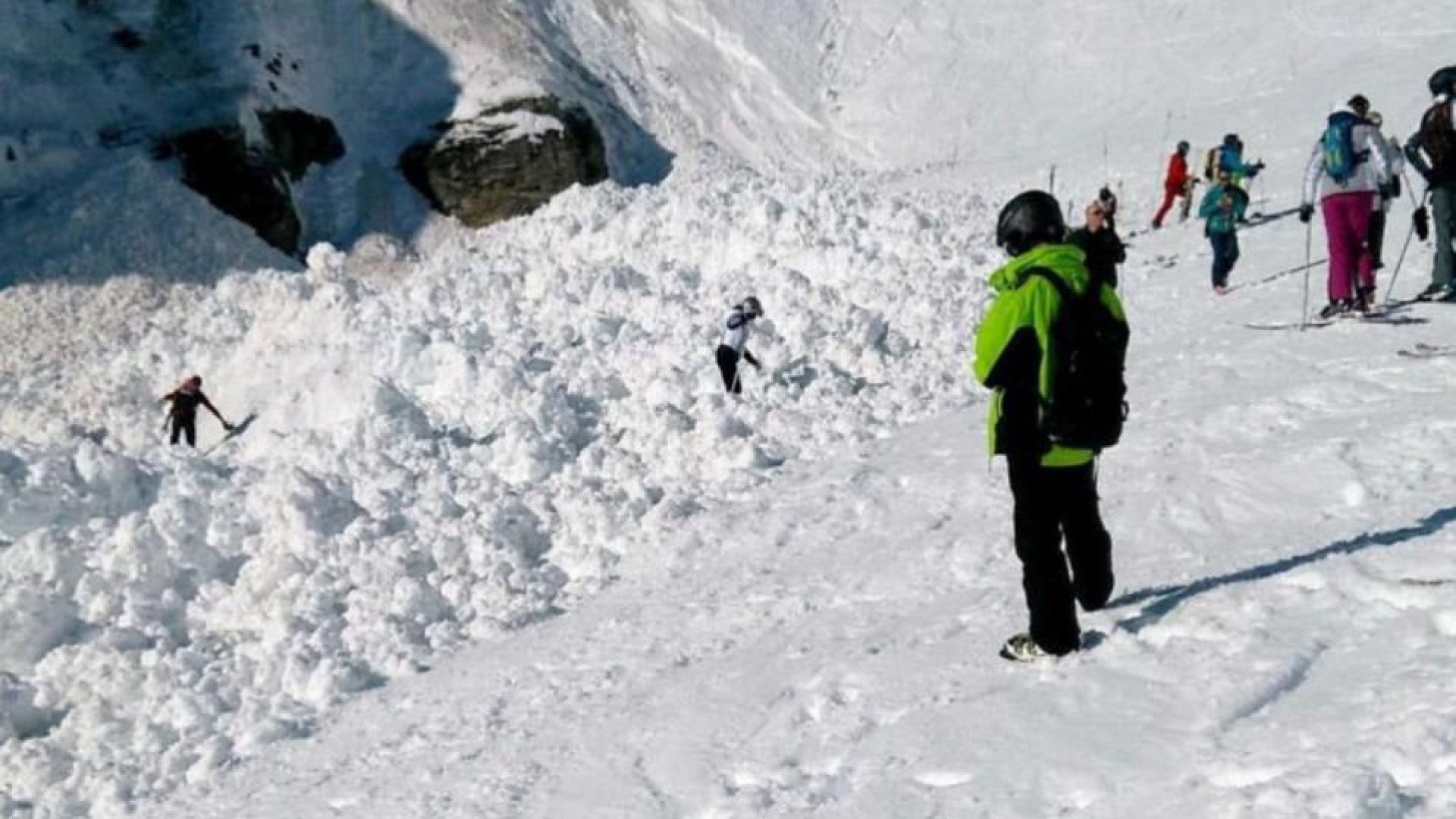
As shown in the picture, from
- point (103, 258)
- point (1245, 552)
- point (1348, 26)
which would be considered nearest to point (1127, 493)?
point (1245, 552)

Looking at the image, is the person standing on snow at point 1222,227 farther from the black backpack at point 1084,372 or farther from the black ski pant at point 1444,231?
the black backpack at point 1084,372

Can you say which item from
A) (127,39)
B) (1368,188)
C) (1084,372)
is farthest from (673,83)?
(1084,372)

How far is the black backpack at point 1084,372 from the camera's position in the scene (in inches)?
217

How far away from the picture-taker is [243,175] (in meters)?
29.1

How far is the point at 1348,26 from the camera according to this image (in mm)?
35219

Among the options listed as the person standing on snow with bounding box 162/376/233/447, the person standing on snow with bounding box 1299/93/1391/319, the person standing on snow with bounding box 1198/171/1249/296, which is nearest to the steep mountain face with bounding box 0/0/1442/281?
the person standing on snow with bounding box 162/376/233/447

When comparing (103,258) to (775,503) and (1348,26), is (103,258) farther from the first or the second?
(1348,26)

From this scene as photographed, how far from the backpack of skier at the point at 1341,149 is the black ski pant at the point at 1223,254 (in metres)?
4.08

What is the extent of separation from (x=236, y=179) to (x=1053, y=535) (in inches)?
1040

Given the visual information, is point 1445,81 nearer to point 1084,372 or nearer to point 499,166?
point 1084,372

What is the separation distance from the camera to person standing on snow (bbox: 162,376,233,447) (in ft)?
65.4

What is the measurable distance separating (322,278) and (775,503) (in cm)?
1398

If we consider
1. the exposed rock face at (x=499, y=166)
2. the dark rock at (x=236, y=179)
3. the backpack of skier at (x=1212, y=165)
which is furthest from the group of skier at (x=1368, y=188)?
the dark rock at (x=236, y=179)

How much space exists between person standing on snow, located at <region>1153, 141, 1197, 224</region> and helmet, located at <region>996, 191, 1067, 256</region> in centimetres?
1746
